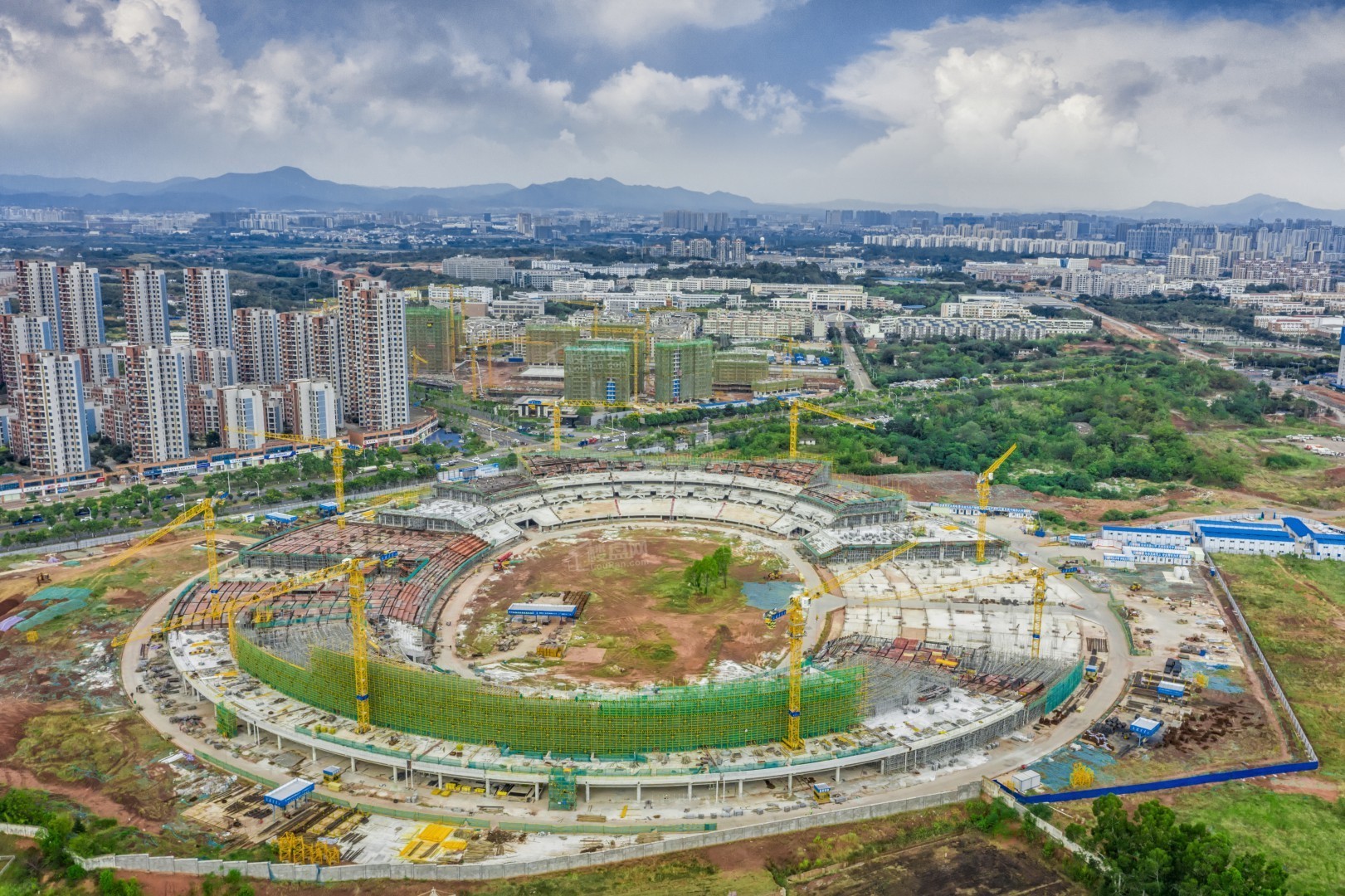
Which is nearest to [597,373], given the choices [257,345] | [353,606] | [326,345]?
[326,345]

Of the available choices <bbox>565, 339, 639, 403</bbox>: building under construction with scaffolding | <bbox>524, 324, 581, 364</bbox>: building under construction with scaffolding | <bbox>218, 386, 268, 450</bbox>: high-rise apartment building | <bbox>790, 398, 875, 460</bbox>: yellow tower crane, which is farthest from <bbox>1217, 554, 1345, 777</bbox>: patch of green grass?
<bbox>524, 324, 581, 364</bbox>: building under construction with scaffolding

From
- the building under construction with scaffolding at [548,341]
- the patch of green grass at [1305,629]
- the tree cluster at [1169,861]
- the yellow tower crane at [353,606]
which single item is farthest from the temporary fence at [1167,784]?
the building under construction with scaffolding at [548,341]

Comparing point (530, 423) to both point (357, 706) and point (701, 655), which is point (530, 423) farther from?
point (357, 706)

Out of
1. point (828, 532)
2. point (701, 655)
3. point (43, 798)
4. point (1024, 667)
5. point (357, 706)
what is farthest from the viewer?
point (828, 532)

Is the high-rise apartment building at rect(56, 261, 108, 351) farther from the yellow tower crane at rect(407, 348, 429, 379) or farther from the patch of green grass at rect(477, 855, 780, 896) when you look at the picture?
the patch of green grass at rect(477, 855, 780, 896)

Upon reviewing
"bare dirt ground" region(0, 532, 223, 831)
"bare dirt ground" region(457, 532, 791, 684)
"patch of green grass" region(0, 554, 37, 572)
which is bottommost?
"bare dirt ground" region(457, 532, 791, 684)

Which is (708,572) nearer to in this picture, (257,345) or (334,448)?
(334,448)

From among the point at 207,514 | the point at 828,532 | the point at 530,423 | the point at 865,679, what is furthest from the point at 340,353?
the point at 865,679
